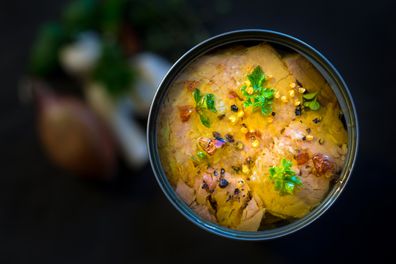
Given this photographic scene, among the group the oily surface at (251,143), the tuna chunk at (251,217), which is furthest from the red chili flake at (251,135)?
the tuna chunk at (251,217)

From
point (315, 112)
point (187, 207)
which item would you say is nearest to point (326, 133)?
point (315, 112)

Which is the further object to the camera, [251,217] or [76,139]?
[76,139]

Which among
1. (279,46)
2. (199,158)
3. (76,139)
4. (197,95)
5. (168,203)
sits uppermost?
(279,46)

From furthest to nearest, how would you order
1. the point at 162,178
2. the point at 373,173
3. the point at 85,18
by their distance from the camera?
1. the point at 85,18
2. the point at 373,173
3. the point at 162,178

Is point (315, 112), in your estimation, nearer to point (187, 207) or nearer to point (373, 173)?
point (187, 207)

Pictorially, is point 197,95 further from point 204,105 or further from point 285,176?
point 285,176

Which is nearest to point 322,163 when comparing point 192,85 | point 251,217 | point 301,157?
point 301,157

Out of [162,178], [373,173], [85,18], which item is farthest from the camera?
[85,18]
